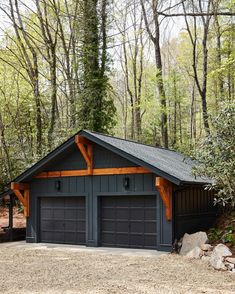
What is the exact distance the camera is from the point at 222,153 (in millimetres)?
9602

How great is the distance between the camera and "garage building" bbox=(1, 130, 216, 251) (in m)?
11.7

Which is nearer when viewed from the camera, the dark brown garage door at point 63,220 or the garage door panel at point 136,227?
Answer: the garage door panel at point 136,227

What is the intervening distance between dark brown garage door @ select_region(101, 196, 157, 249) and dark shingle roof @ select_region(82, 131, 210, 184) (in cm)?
116

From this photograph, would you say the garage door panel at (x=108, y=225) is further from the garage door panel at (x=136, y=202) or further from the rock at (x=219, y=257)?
the rock at (x=219, y=257)

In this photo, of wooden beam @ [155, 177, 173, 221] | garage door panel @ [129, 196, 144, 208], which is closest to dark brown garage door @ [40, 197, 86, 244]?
garage door panel @ [129, 196, 144, 208]

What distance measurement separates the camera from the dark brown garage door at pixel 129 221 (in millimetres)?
12195

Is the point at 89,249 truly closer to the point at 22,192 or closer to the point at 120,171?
the point at 120,171

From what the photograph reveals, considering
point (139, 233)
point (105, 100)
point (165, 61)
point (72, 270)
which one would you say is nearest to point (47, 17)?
point (105, 100)

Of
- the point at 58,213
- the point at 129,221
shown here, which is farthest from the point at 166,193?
the point at 58,213

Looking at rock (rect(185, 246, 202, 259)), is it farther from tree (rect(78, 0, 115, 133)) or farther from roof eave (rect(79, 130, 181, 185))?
tree (rect(78, 0, 115, 133))

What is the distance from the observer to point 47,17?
22.8m

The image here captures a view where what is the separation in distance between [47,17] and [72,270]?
Answer: 17.4 m

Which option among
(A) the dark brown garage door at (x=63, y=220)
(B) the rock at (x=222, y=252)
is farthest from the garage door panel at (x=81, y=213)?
(B) the rock at (x=222, y=252)

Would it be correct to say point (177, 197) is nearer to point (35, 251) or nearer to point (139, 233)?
point (139, 233)
